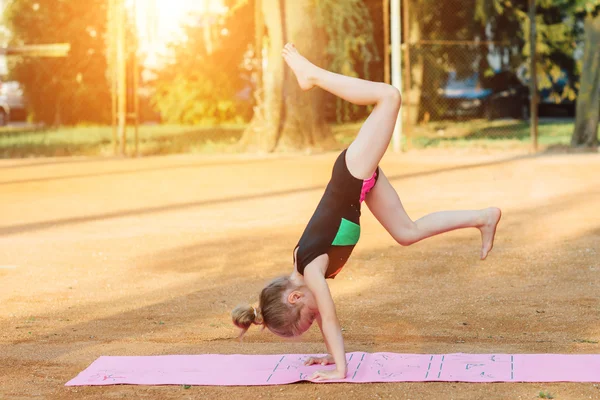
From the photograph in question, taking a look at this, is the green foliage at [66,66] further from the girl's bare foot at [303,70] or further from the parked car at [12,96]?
the girl's bare foot at [303,70]

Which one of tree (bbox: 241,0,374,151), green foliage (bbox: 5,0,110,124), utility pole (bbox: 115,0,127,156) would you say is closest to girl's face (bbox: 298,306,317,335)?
utility pole (bbox: 115,0,127,156)

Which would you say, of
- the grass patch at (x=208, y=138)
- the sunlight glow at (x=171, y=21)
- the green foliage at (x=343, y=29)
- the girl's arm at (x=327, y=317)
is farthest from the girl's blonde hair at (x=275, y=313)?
the sunlight glow at (x=171, y=21)

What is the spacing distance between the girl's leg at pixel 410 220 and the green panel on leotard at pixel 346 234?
38 cm

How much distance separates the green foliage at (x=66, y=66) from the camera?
3297 cm

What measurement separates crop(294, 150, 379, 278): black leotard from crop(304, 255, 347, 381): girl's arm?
9 cm

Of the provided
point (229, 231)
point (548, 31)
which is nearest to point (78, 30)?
point (548, 31)

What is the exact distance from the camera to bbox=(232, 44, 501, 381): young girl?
18.0 feet

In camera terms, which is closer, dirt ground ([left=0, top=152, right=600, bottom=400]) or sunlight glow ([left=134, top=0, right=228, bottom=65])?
dirt ground ([left=0, top=152, right=600, bottom=400])

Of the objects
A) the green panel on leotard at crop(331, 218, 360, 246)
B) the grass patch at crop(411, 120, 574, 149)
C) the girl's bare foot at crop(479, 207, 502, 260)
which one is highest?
the green panel on leotard at crop(331, 218, 360, 246)

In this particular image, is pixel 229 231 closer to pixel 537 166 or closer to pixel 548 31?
pixel 537 166

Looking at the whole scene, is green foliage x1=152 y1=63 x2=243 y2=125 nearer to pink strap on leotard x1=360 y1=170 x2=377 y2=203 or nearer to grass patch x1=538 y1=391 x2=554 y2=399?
pink strap on leotard x1=360 y1=170 x2=377 y2=203

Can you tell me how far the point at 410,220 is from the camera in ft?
20.3

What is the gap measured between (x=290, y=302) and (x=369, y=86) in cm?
134

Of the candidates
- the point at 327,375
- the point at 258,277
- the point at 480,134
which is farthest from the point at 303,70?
the point at 480,134
